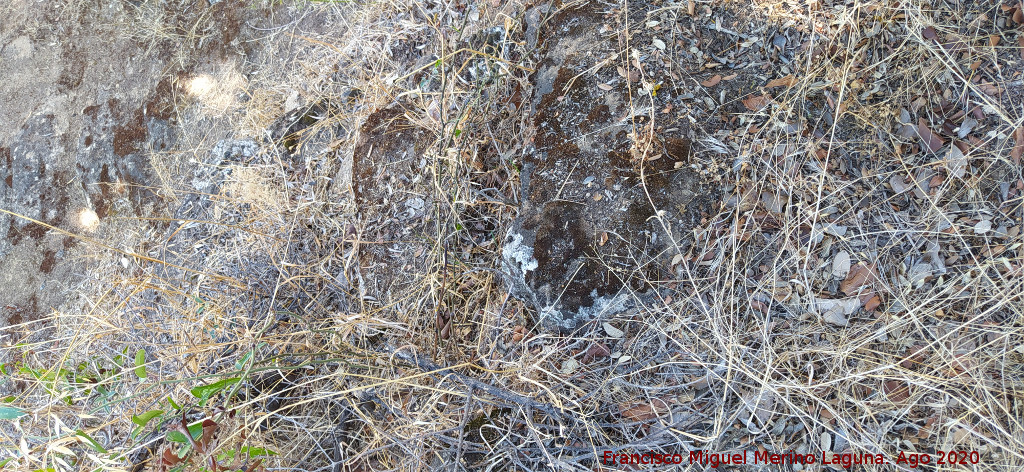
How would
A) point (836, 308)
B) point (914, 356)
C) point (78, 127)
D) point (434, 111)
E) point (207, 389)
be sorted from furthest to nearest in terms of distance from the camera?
1. point (78, 127)
2. point (434, 111)
3. point (207, 389)
4. point (836, 308)
5. point (914, 356)

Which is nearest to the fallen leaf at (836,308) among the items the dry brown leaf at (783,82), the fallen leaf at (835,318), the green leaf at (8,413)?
the fallen leaf at (835,318)

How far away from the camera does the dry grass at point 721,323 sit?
1.56m

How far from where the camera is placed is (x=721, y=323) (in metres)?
1.71

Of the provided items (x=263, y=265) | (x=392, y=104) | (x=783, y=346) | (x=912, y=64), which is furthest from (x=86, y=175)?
(x=912, y=64)

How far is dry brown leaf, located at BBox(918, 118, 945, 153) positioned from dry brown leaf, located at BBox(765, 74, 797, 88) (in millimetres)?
401

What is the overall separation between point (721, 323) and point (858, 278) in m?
0.44

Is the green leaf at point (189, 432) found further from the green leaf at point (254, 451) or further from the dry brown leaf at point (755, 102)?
the dry brown leaf at point (755, 102)

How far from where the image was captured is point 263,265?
2.56 m

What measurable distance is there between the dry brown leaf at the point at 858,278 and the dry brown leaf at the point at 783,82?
0.65 meters

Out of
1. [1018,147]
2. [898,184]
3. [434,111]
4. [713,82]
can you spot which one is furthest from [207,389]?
[1018,147]

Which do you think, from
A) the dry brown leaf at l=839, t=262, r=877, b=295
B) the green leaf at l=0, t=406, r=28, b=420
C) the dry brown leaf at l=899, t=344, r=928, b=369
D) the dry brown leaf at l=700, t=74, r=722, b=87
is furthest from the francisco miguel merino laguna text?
the green leaf at l=0, t=406, r=28, b=420

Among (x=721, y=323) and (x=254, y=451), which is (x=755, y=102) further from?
(x=254, y=451)

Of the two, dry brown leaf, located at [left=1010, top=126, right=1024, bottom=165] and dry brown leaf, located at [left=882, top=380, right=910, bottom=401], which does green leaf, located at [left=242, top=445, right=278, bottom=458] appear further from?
dry brown leaf, located at [left=1010, top=126, right=1024, bottom=165]

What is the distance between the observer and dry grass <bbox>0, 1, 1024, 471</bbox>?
1.56 m
